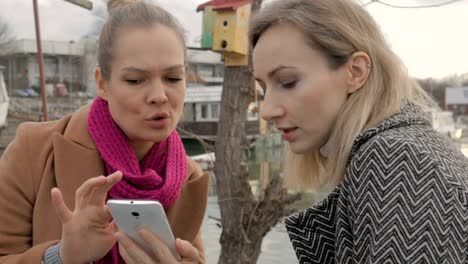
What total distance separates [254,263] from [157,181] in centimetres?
176

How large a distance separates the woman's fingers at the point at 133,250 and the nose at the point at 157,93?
0.38 metres

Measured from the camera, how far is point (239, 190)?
122 inches

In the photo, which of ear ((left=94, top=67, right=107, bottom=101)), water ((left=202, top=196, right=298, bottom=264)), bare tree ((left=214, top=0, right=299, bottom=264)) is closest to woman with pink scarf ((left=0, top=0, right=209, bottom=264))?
ear ((left=94, top=67, right=107, bottom=101))

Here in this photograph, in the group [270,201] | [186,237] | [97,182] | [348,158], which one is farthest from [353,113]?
[270,201]

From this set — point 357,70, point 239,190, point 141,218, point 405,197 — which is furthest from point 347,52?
point 239,190

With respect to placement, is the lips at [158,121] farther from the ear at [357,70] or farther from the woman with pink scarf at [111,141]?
the ear at [357,70]

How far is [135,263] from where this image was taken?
4.02 ft

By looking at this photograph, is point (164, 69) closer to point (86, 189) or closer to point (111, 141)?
point (111, 141)

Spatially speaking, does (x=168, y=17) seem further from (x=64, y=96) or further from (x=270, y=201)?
(x=64, y=96)

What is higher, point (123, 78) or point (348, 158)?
point (123, 78)

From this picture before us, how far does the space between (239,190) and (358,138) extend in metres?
2.15

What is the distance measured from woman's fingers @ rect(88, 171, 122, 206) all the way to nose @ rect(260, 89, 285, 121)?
13.0 inches

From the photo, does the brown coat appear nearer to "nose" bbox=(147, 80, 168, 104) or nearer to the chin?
"nose" bbox=(147, 80, 168, 104)

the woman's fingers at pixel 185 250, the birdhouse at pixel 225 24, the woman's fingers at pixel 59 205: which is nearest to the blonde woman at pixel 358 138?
the woman's fingers at pixel 185 250
